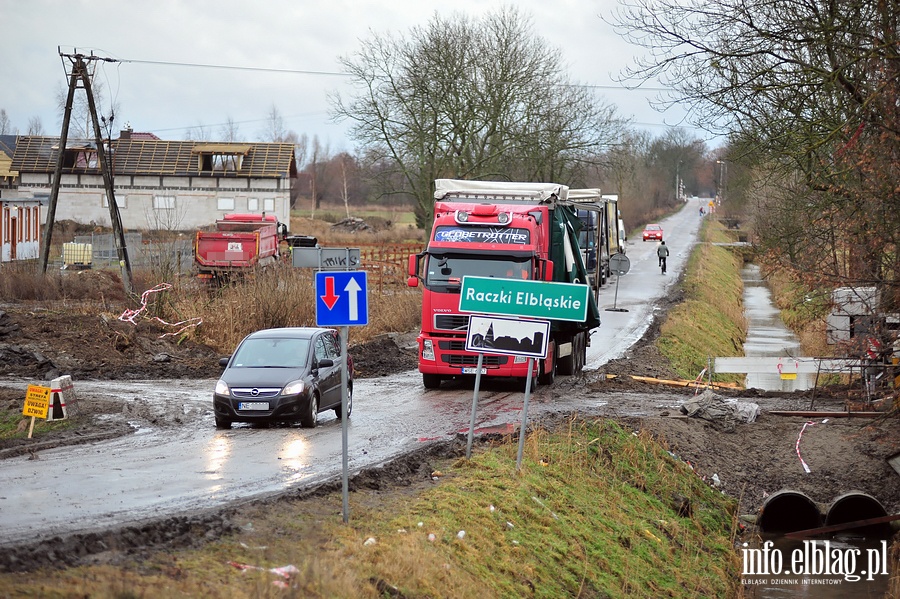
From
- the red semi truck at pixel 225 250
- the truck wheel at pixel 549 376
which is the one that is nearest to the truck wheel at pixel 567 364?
the truck wheel at pixel 549 376

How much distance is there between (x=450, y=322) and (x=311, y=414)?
431 centimetres

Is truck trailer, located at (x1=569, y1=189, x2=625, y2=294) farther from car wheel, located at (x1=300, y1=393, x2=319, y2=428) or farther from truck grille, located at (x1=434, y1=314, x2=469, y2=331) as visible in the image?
car wheel, located at (x1=300, y1=393, x2=319, y2=428)

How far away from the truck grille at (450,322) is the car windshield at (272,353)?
131 inches

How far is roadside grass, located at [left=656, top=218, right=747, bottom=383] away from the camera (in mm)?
29016

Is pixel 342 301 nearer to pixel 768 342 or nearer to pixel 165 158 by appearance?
pixel 768 342

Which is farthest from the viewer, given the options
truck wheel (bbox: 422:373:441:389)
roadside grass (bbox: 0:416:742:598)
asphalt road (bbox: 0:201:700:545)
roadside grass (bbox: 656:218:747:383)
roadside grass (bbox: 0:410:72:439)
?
roadside grass (bbox: 656:218:747:383)

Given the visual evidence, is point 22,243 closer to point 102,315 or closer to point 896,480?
point 102,315

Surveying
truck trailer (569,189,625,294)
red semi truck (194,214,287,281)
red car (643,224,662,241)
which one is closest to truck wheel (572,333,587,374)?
truck trailer (569,189,625,294)

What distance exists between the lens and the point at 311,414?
51.2ft

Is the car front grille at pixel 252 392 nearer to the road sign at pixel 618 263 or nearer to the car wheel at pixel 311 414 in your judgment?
the car wheel at pixel 311 414

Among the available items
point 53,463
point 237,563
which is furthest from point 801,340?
point 237,563

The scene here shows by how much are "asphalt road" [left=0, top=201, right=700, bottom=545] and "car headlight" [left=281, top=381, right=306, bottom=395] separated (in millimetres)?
631

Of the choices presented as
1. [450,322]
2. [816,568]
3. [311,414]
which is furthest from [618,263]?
[816,568]

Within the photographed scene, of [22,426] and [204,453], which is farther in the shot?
[22,426]
